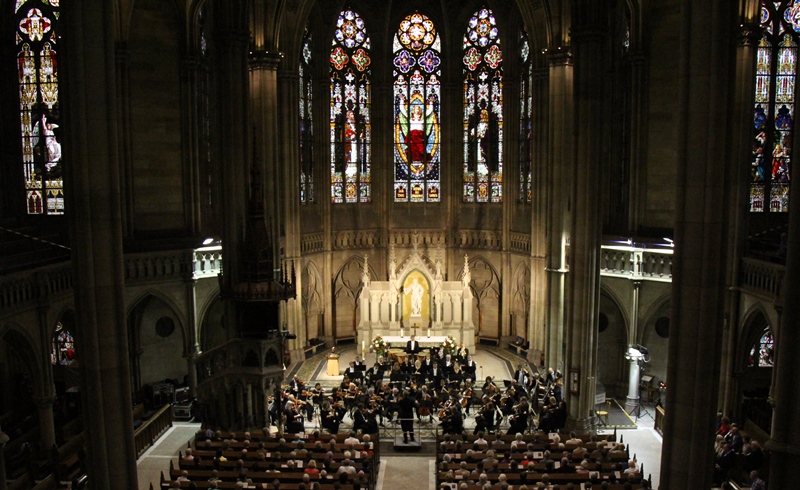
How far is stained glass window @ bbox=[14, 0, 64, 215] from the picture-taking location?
2680cm

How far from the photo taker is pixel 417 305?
1344 inches

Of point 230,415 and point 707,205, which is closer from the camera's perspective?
point 707,205

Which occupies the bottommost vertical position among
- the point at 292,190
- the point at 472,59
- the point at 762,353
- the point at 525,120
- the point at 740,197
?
the point at 762,353

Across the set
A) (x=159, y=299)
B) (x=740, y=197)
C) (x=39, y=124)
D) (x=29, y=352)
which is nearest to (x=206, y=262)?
(x=159, y=299)

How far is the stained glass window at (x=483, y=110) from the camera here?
3631 cm

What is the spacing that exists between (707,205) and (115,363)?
10.8m

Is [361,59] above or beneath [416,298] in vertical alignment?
above

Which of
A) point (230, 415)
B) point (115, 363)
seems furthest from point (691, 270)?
point (230, 415)

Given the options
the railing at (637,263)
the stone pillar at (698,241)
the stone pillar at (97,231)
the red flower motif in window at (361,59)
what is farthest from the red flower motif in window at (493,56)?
the stone pillar at (97,231)

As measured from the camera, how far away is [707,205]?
12.6 metres

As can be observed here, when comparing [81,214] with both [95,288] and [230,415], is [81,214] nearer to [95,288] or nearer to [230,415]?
[95,288]

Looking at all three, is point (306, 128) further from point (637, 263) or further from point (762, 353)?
point (762, 353)

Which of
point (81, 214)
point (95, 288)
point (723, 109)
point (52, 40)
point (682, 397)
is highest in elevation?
point (52, 40)

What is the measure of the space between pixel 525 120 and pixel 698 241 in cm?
2318
